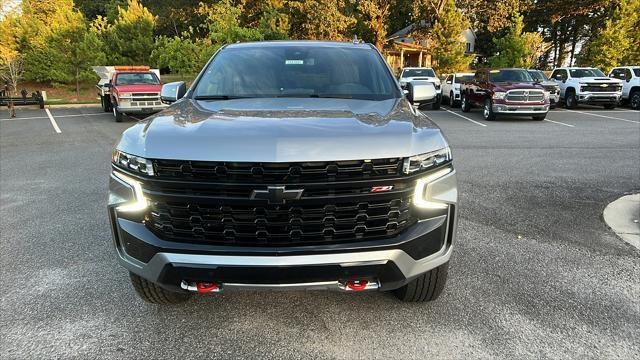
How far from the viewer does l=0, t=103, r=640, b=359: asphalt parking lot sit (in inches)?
108

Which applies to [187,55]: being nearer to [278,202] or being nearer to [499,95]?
[499,95]

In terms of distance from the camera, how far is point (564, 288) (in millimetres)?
3453

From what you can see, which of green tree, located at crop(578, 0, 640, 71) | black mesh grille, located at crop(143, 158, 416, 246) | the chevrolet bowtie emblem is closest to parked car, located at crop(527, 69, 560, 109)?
black mesh grille, located at crop(143, 158, 416, 246)

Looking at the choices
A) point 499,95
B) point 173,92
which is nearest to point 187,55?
point 499,95

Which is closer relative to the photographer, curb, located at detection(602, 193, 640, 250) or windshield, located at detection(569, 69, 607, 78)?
curb, located at detection(602, 193, 640, 250)

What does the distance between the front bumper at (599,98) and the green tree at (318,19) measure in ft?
53.3

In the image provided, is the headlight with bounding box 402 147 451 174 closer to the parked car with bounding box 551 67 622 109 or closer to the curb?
the curb

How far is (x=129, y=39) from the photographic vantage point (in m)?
32.2

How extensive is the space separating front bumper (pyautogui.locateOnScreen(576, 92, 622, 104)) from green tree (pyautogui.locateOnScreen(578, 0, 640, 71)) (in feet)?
44.2

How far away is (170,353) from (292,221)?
1.14 m

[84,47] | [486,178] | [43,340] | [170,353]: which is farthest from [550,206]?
[84,47]

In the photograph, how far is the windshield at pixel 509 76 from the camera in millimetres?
15834

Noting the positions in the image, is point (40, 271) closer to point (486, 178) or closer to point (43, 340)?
point (43, 340)

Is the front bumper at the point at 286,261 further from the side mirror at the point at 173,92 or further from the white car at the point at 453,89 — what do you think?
the white car at the point at 453,89
